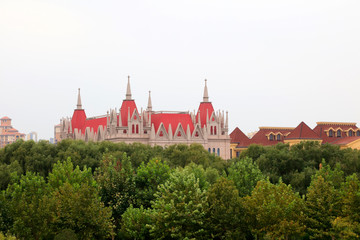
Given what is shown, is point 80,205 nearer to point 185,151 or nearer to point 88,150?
point 88,150

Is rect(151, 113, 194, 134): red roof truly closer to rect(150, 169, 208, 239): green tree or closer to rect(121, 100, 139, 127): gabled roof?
rect(121, 100, 139, 127): gabled roof

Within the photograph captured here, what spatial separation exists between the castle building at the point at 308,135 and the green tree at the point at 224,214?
285 feet

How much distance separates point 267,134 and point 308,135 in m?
14.4

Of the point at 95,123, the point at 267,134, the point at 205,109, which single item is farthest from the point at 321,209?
the point at 95,123

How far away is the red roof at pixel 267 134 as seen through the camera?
163125mm

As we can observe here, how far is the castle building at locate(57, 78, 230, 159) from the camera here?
159 m

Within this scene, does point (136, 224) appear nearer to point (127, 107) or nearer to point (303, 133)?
point (303, 133)

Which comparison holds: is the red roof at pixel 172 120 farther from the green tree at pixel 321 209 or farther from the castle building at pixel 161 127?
the green tree at pixel 321 209

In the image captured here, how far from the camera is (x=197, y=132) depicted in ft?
537

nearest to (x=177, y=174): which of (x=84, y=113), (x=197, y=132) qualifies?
(x=197, y=132)

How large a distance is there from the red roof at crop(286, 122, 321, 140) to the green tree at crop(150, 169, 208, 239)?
92372 millimetres

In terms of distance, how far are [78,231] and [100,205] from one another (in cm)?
281

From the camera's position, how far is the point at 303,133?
152125 mm

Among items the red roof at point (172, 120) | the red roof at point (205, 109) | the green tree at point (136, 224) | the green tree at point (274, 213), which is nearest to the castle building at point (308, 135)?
the red roof at point (205, 109)
